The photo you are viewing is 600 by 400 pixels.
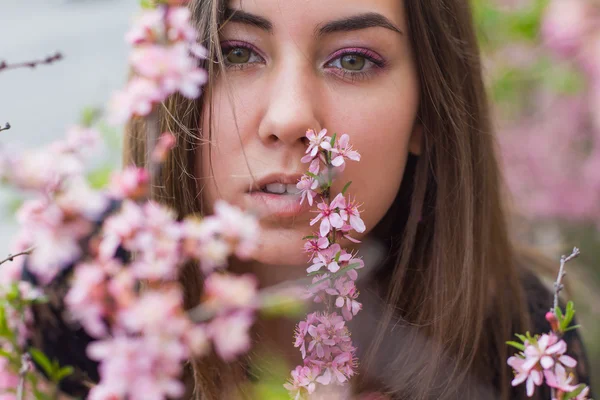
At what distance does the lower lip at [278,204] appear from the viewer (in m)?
0.89

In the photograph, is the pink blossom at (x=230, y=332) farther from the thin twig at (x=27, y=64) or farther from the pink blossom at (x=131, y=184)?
the thin twig at (x=27, y=64)

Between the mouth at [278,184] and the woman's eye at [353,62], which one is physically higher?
the woman's eye at [353,62]

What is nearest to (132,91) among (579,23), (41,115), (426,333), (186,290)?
(186,290)

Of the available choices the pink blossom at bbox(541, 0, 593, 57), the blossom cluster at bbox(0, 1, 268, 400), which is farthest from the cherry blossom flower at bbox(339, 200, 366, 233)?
the pink blossom at bbox(541, 0, 593, 57)

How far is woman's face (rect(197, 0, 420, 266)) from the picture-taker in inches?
34.6

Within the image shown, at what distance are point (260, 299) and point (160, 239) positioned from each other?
0.28 ft

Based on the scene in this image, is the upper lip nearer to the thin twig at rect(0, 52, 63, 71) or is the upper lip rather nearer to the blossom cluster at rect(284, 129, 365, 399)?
the blossom cluster at rect(284, 129, 365, 399)

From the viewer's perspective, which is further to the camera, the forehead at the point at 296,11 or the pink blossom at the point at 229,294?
the forehead at the point at 296,11

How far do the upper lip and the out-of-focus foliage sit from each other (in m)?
1.00

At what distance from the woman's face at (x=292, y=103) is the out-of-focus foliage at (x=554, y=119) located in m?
0.80

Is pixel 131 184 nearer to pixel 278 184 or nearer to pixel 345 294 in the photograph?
pixel 345 294

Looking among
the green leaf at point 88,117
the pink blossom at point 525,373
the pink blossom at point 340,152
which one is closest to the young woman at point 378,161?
the pink blossom at point 340,152

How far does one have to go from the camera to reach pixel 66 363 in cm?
123

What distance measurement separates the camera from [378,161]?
102cm
